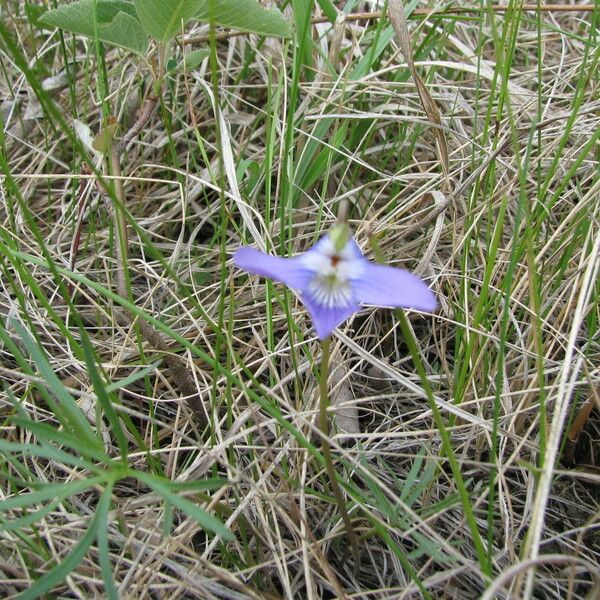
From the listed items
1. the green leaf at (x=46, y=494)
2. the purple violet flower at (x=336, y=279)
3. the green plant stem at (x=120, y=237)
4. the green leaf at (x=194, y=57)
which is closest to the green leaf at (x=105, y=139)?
the green plant stem at (x=120, y=237)

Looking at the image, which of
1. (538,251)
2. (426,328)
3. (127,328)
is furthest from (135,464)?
(538,251)

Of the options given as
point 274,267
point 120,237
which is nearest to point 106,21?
point 120,237

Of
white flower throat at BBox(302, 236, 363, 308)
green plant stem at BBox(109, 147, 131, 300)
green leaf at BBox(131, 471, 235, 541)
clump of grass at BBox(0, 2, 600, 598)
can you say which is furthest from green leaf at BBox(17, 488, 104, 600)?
green plant stem at BBox(109, 147, 131, 300)

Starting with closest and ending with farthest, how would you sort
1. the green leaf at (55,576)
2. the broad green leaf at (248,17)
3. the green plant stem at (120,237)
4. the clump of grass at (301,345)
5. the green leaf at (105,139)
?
1. the green leaf at (55,576)
2. the clump of grass at (301,345)
3. the green plant stem at (120,237)
4. the green leaf at (105,139)
5. the broad green leaf at (248,17)

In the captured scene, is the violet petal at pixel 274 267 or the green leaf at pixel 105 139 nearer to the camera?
the violet petal at pixel 274 267

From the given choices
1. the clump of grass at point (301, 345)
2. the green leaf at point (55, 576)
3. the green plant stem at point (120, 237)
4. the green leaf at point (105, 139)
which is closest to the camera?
the green leaf at point (55, 576)

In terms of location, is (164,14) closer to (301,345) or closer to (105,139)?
(105,139)

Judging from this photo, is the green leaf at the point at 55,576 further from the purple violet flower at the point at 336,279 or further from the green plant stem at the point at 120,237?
the green plant stem at the point at 120,237

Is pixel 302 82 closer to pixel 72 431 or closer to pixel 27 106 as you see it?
pixel 27 106
